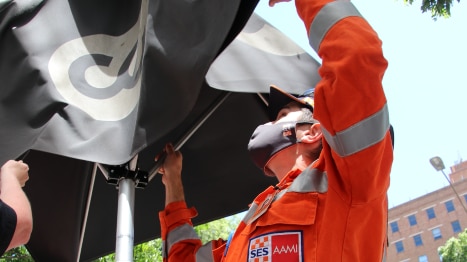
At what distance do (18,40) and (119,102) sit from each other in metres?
0.57

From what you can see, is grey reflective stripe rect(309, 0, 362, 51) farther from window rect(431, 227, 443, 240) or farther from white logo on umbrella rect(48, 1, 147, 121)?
window rect(431, 227, 443, 240)

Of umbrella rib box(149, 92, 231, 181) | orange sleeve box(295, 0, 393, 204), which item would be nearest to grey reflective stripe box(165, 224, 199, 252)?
umbrella rib box(149, 92, 231, 181)

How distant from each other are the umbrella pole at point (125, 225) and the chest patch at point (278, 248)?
2.24 ft

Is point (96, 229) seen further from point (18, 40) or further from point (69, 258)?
point (18, 40)

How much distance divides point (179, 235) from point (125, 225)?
15.2 inches

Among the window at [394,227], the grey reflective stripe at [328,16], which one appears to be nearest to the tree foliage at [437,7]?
the grey reflective stripe at [328,16]

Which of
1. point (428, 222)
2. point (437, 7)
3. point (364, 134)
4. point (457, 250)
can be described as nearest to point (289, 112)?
point (364, 134)

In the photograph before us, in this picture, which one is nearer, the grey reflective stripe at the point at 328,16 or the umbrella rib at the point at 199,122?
the grey reflective stripe at the point at 328,16

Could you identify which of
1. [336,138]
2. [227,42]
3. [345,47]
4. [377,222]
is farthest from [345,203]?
[227,42]

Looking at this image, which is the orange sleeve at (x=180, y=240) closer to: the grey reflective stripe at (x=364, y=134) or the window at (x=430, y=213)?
the grey reflective stripe at (x=364, y=134)

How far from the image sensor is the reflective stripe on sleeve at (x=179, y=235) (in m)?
2.89

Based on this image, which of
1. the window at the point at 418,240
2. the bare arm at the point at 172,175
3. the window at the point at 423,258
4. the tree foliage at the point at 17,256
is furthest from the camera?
the window at the point at 418,240

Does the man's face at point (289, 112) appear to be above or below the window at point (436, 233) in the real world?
below

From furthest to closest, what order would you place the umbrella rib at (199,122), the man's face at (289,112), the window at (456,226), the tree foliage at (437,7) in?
the window at (456,226) → the tree foliage at (437,7) → the umbrella rib at (199,122) → the man's face at (289,112)
